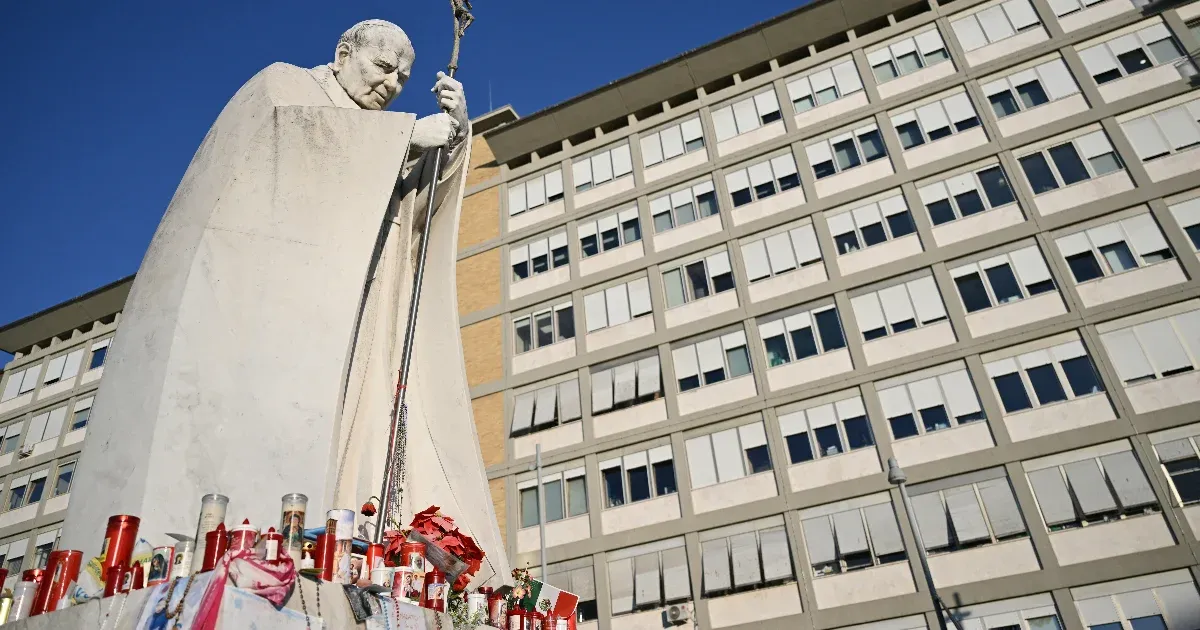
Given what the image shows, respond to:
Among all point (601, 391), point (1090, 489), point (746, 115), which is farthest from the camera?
point (746, 115)

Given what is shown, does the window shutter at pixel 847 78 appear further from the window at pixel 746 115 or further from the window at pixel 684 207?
the window at pixel 684 207

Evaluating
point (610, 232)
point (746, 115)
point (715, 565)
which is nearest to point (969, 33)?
point (746, 115)

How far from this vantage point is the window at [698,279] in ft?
84.2

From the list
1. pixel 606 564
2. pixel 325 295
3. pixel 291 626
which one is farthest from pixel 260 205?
pixel 606 564

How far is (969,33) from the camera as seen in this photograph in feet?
85.5

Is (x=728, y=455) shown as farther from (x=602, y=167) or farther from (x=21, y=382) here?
(x=21, y=382)

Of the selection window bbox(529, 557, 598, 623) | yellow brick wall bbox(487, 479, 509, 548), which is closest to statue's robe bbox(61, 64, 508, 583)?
window bbox(529, 557, 598, 623)

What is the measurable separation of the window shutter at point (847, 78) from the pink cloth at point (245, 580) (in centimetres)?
2612

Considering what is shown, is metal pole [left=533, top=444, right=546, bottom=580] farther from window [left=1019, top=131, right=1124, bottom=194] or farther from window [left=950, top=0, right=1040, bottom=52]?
window [left=950, top=0, right=1040, bottom=52]

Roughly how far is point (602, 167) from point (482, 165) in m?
5.22

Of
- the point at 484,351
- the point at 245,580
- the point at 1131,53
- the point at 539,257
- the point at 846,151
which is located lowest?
the point at 245,580

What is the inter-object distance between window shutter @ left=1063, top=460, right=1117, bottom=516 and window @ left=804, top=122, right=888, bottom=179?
10.4 m

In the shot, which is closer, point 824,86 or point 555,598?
point 555,598

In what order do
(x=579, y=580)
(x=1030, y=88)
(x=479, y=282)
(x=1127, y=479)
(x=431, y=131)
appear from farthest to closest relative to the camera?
(x=479, y=282) < (x=1030, y=88) < (x=579, y=580) < (x=1127, y=479) < (x=431, y=131)
